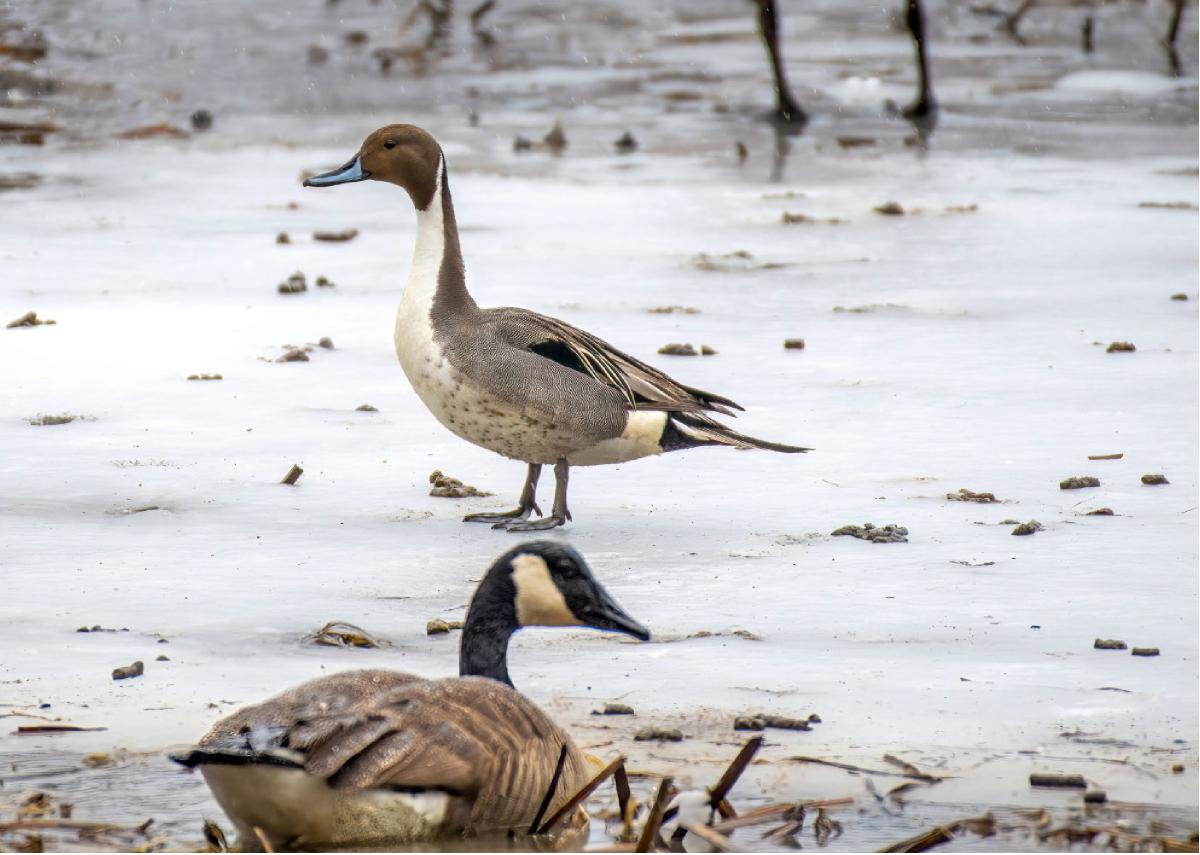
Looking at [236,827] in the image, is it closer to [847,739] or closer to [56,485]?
[847,739]

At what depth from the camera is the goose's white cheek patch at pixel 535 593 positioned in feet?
14.8

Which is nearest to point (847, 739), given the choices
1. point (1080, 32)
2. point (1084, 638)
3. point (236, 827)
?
point (1084, 638)

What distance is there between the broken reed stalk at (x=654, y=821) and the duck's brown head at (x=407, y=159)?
12.4 ft

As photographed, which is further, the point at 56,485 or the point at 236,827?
the point at 56,485

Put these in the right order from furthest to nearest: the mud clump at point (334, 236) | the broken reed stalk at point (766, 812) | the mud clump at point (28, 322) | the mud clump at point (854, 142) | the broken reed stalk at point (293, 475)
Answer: the mud clump at point (854, 142) < the mud clump at point (334, 236) < the mud clump at point (28, 322) < the broken reed stalk at point (293, 475) < the broken reed stalk at point (766, 812)

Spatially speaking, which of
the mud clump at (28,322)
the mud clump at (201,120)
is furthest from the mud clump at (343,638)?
the mud clump at (201,120)

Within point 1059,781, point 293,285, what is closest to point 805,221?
Answer: point 293,285

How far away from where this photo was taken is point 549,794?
402cm

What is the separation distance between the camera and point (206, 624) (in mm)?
5594

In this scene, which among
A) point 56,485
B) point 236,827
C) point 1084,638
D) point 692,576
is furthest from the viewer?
point 56,485

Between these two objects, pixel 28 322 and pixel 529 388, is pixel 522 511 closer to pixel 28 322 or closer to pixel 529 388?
pixel 529 388

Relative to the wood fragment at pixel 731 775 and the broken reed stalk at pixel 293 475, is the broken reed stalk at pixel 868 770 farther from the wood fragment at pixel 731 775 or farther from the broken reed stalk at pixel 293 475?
the broken reed stalk at pixel 293 475

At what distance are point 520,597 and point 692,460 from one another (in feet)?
11.7

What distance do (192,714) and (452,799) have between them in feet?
3.56
